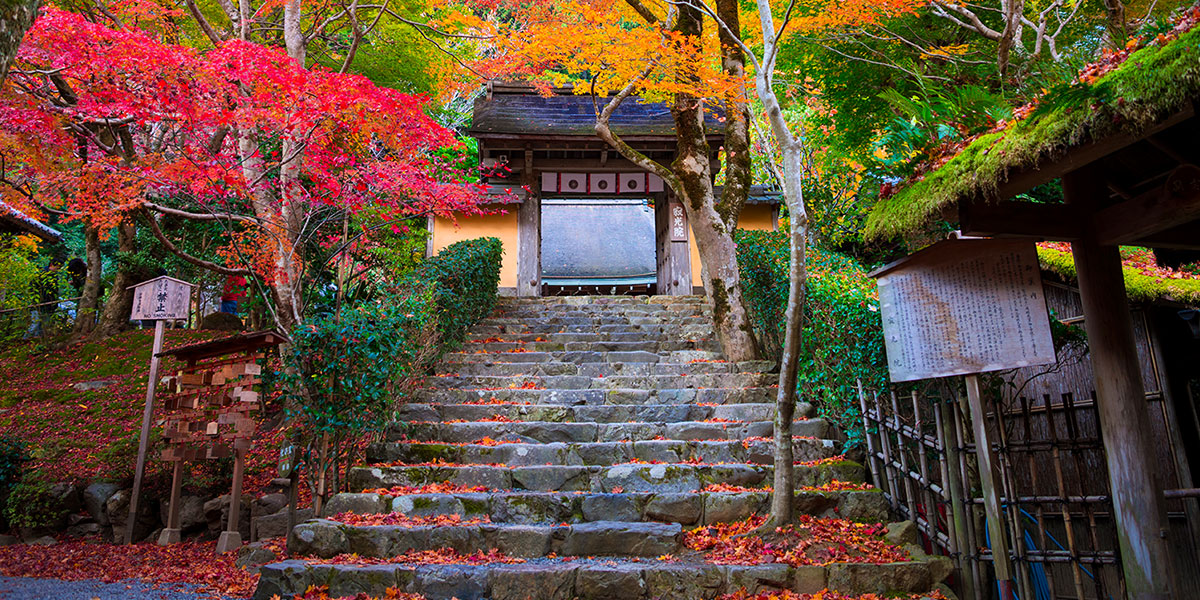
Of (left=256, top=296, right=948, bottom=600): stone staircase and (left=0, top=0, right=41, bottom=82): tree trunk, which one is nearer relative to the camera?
(left=0, top=0, right=41, bottom=82): tree trunk

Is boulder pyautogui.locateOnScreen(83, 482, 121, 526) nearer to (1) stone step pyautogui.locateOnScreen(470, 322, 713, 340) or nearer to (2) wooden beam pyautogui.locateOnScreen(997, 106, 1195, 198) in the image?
(1) stone step pyautogui.locateOnScreen(470, 322, 713, 340)

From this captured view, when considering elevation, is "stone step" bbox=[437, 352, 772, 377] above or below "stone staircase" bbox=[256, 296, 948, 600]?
above

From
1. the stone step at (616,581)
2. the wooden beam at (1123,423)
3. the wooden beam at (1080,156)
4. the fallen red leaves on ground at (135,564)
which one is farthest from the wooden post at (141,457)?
the wooden beam at (1123,423)

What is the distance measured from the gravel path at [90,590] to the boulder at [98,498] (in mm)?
2397

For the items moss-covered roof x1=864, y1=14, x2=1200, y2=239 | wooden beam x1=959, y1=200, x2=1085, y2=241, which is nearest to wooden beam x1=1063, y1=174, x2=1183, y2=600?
wooden beam x1=959, y1=200, x2=1085, y2=241

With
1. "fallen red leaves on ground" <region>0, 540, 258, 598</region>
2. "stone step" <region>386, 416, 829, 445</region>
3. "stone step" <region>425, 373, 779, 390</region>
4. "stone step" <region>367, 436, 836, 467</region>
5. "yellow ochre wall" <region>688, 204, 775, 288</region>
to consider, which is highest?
"yellow ochre wall" <region>688, 204, 775, 288</region>

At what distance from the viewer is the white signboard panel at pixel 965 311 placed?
156 inches

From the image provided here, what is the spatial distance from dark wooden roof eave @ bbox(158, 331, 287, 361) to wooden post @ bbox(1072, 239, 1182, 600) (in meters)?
6.67

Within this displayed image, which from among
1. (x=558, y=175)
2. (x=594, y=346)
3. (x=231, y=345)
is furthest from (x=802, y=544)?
(x=558, y=175)

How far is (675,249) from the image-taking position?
49.5 ft

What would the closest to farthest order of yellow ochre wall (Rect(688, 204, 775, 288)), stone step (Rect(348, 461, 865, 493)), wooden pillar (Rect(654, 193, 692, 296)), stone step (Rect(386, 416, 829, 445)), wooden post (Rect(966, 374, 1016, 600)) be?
wooden post (Rect(966, 374, 1016, 600)), stone step (Rect(348, 461, 865, 493)), stone step (Rect(386, 416, 829, 445)), wooden pillar (Rect(654, 193, 692, 296)), yellow ochre wall (Rect(688, 204, 775, 288))

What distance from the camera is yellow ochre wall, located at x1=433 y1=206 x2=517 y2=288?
1502 cm

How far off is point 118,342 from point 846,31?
1452 cm

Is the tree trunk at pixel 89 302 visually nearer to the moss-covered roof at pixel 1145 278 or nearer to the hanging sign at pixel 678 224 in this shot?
the hanging sign at pixel 678 224
